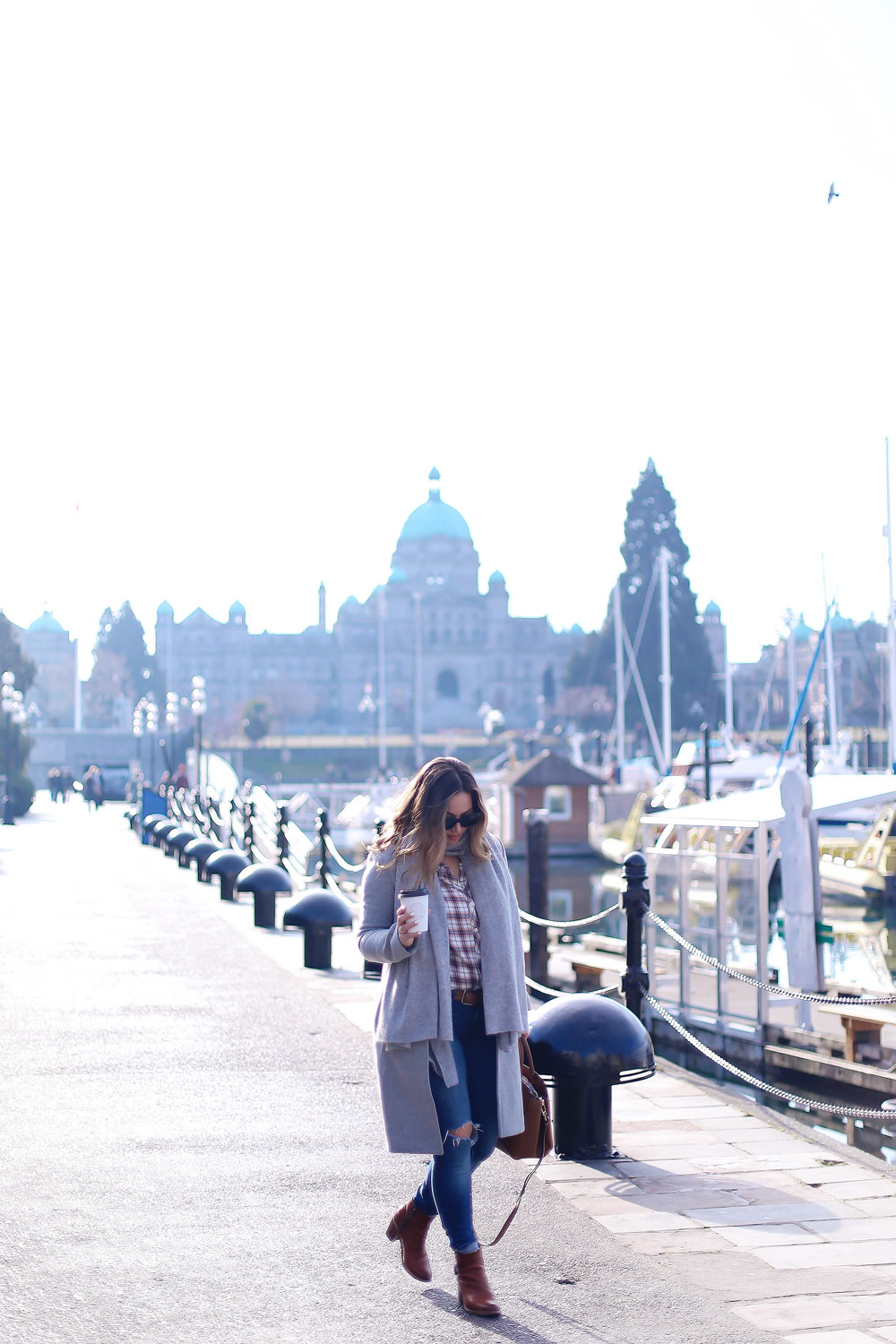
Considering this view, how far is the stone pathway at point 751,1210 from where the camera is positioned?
197 inches

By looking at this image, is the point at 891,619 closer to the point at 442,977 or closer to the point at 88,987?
the point at 88,987

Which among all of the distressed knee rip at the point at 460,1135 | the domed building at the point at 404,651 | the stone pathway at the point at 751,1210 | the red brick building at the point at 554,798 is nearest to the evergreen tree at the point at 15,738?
the red brick building at the point at 554,798

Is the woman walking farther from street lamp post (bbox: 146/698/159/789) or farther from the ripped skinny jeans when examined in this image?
street lamp post (bbox: 146/698/159/789)

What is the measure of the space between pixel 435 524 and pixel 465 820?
5506 inches

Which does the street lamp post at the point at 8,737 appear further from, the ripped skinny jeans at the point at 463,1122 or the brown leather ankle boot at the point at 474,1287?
the brown leather ankle boot at the point at 474,1287

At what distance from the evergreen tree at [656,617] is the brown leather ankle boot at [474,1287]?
73.8m

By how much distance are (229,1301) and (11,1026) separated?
5.94 meters

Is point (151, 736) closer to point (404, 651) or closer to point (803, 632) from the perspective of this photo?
point (404, 651)

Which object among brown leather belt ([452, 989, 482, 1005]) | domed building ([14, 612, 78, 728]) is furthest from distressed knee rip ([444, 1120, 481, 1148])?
domed building ([14, 612, 78, 728])

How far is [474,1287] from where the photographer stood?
15.9 ft

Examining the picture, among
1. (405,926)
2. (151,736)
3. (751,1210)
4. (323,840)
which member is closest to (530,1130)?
(405,926)

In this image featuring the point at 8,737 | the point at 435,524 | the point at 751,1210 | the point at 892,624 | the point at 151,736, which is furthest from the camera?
the point at 435,524

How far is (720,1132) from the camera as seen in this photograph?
305 inches

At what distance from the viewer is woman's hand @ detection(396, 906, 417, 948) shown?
4.86 metres
